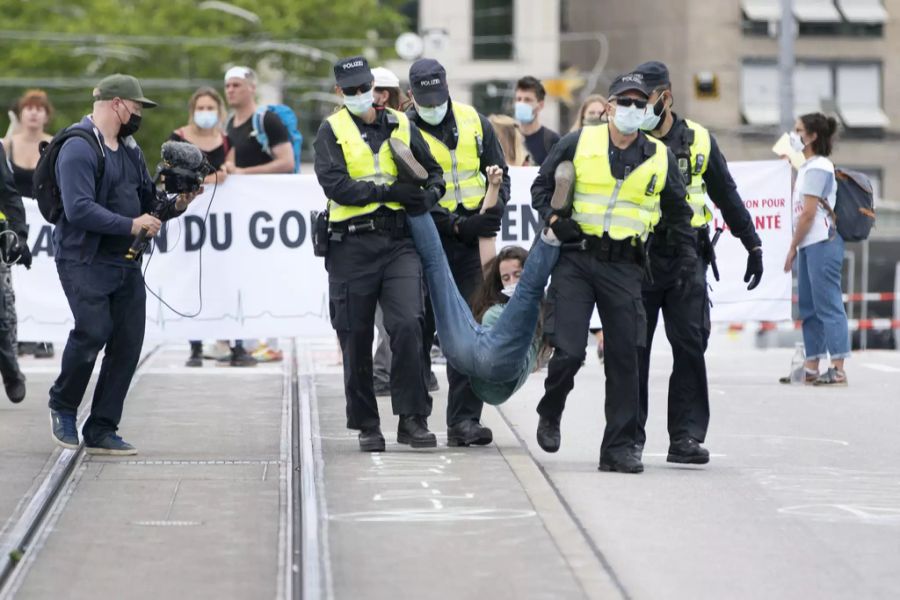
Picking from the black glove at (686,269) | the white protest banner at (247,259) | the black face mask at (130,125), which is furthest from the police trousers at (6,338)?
the black glove at (686,269)

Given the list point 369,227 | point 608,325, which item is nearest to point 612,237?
point 608,325

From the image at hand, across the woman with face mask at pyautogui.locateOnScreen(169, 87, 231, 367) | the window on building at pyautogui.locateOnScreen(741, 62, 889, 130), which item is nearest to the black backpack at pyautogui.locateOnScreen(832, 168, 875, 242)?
the woman with face mask at pyautogui.locateOnScreen(169, 87, 231, 367)

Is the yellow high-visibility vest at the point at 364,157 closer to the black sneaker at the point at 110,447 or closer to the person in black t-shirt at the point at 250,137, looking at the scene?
the black sneaker at the point at 110,447

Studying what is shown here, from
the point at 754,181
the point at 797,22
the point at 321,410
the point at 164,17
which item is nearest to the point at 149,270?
the point at 321,410

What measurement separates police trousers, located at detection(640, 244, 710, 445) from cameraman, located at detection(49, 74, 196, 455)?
7.83 ft

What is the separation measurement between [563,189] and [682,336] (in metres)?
1.12

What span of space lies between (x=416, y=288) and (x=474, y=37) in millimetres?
57078

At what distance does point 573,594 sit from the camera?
22.4 feet

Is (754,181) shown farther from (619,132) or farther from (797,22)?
(797,22)

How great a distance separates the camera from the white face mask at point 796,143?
14.7 m

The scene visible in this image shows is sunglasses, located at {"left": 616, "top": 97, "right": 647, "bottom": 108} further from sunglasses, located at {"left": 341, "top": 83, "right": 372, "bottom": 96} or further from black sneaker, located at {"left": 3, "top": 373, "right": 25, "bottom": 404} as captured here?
black sneaker, located at {"left": 3, "top": 373, "right": 25, "bottom": 404}

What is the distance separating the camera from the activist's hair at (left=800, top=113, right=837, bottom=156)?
1441 cm

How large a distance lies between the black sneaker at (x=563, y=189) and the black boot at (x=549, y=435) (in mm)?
1069

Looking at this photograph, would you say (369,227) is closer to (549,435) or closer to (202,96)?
(549,435)
